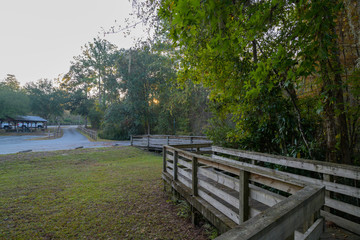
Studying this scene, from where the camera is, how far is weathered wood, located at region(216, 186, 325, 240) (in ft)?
2.67

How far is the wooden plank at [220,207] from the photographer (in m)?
2.59

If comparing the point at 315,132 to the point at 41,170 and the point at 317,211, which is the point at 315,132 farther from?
the point at 41,170

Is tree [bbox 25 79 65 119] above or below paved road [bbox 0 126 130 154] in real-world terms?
above

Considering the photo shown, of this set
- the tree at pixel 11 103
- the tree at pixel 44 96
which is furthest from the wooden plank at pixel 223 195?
the tree at pixel 44 96

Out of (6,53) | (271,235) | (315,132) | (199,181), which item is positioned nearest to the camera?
(271,235)

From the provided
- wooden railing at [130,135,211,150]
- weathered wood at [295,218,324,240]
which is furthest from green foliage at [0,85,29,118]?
weathered wood at [295,218,324,240]

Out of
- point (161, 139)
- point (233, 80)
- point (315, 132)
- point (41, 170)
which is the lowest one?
point (41, 170)

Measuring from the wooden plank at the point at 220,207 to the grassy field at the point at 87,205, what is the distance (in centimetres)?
76

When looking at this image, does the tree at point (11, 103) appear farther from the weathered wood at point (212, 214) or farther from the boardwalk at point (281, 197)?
the boardwalk at point (281, 197)

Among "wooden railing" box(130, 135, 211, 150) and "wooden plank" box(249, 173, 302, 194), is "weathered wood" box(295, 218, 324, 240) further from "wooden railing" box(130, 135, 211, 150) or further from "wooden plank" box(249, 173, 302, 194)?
"wooden railing" box(130, 135, 211, 150)

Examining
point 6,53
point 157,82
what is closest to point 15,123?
point 6,53

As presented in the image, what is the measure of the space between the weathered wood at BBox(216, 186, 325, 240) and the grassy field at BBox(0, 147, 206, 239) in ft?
8.69

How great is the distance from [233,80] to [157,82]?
17067 millimetres

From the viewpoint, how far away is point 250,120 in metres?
5.15
